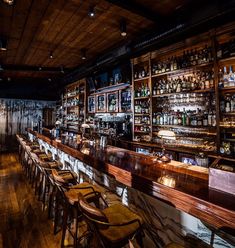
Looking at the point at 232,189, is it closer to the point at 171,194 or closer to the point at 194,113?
the point at 171,194

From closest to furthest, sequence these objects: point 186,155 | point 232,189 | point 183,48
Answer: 1. point 232,189
2. point 186,155
3. point 183,48

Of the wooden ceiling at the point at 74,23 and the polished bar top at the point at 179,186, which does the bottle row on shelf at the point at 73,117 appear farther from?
the polished bar top at the point at 179,186

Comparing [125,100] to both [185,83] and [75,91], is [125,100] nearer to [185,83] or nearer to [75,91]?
[185,83]

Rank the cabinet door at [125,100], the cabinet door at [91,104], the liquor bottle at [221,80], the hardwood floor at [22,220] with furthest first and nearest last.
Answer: the cabinet door at [91,104] → the cabinet door at [125,100] → the liquor bottle at [221,80] → the hardwood floor at [22,220]

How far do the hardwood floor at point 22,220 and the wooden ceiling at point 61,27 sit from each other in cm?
337

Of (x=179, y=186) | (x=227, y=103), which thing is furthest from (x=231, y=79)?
(x=179, y=186)

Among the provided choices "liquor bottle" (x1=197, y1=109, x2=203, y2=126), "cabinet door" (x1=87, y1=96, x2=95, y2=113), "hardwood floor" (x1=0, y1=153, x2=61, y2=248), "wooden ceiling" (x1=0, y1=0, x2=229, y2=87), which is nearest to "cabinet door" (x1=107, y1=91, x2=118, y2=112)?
"cabinet door" (x1=87, y1=96, x2=95, y2=113)

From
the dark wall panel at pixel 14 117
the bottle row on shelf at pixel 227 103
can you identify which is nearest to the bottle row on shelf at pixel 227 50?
the bottle row on shelf at pixel 227 103

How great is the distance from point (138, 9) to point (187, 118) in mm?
2138

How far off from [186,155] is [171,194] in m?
2.05

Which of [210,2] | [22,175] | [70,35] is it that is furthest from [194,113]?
[22,175]

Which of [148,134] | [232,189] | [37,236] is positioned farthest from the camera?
[148,134]

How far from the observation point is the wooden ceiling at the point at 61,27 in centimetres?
304

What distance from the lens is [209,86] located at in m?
3.40
